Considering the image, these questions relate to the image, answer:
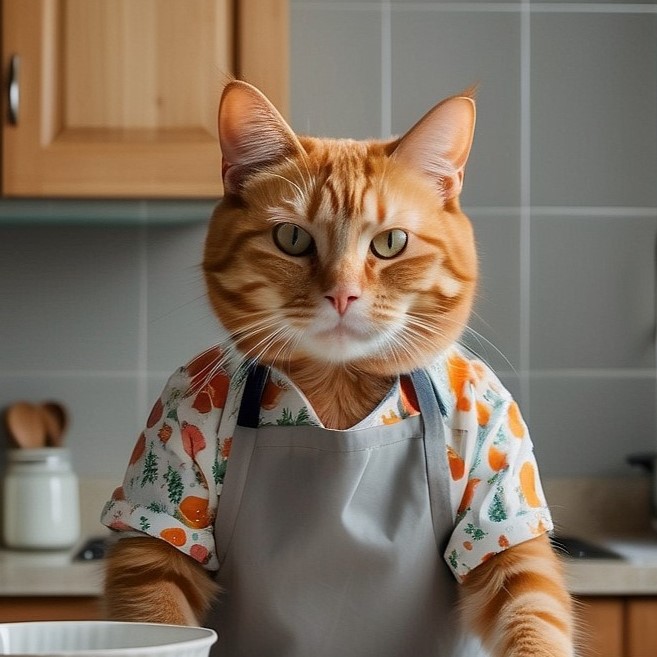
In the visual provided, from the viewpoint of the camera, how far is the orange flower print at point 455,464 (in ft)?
2.71

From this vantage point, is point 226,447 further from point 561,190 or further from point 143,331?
point 561,190

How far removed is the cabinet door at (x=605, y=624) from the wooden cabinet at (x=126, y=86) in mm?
917

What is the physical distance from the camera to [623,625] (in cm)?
169

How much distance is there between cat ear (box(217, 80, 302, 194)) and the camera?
820mm

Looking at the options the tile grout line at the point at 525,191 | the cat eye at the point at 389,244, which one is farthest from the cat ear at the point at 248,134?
the tile grout line at the point at 525,191

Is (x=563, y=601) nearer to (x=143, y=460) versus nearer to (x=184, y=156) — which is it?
(x=143, y=460)

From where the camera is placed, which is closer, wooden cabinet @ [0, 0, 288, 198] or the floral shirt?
the floral shirt

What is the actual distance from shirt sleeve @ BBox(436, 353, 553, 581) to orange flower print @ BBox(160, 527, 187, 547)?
21 centimetres

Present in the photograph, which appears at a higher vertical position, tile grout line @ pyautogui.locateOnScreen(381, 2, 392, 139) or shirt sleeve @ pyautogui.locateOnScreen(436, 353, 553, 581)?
tile grout line @ pyautogui.locateOnScreen(381, 2, 392, 139)

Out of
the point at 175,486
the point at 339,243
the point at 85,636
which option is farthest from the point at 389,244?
the point at 85,636

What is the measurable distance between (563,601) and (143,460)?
1.19 ft

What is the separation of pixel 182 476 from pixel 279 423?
89mm

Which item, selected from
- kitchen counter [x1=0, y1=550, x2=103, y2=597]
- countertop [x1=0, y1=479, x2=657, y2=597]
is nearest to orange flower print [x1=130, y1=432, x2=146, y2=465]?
countertop [x1=0, y1=479, x2=657, y2=597]

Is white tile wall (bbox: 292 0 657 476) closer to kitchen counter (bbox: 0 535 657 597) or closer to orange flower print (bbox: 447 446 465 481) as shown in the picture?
kitchen counter (bbox: 0 535 657 597)
